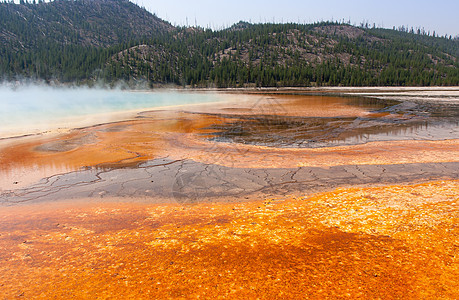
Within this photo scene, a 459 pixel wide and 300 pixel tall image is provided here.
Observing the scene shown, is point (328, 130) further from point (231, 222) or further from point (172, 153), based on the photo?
point (231, 222)

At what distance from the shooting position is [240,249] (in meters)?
5.46

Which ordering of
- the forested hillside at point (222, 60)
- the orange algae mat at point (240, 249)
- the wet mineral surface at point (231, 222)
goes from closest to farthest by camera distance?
the orange algae mat at point (240, 249)
the wet mineral surface at point (231, 222)
the forested hillside at point (222, 60)

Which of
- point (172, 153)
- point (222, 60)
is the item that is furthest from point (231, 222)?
point (222, 60)

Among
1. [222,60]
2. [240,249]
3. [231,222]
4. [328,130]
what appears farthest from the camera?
[222,60]

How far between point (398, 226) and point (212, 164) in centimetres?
710

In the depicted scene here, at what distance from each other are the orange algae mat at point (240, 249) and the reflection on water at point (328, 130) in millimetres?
8242

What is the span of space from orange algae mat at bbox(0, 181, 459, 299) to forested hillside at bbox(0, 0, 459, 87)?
321 ft

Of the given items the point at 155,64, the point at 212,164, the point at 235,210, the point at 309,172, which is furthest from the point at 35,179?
the point at 155,64

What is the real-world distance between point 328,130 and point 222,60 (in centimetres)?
11904

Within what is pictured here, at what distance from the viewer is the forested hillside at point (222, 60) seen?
109 metres

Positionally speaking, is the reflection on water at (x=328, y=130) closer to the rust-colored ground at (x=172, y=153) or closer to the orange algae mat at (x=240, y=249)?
the rust-colored ground at (x=172, y=153)

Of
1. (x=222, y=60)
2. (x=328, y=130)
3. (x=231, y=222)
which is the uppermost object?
(x=222, y=60)

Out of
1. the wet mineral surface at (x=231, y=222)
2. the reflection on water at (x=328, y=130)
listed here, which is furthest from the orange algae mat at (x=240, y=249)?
the reflection on water at (x=328, y=130)

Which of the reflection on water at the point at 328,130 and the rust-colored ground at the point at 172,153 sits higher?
the reflection on water at the point at 328,130
